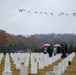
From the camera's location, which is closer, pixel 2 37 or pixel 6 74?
pixel 6 74

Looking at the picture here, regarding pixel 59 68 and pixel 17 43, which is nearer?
pixel 59 68

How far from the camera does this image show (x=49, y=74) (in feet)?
34.6

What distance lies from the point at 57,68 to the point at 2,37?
84583mm

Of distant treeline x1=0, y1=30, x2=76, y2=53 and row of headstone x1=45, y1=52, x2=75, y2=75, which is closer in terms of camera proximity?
row of headstone x1=45, y1=52, x2=75, y2=75

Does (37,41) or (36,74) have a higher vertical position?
(37,41)

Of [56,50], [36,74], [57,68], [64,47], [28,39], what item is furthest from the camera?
[28,39]

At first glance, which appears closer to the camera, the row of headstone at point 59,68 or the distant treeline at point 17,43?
the row of headstone at point 59,68

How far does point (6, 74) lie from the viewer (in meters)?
11.1

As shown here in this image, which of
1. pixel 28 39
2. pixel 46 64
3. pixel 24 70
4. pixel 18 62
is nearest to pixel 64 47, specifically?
pixel 46 64

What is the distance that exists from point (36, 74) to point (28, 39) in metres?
131

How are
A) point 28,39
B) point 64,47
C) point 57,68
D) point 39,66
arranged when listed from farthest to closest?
point 28,39 → point 64,47 → point 39,66 → point 57,68

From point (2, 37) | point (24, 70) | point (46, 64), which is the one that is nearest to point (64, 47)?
point (46, 64)

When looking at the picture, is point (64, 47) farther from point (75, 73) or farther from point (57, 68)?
point (57, 68)

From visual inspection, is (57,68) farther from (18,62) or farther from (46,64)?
(46,64)
